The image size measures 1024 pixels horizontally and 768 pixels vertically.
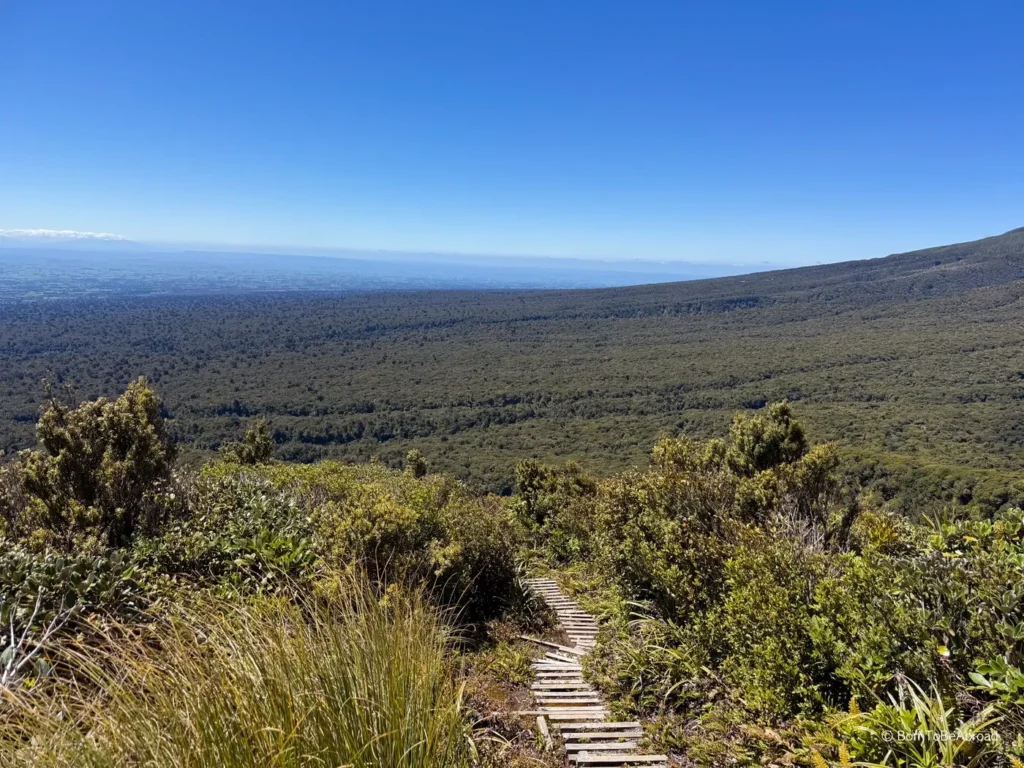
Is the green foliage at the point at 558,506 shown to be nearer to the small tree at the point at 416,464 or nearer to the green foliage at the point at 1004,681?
the small tree at the point at 416,464

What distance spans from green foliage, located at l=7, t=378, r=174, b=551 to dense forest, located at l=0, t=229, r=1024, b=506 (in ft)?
26.5

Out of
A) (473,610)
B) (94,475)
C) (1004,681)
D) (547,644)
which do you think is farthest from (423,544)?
(1004,681)

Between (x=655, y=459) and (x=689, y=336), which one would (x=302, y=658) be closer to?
(x=655, y=459)

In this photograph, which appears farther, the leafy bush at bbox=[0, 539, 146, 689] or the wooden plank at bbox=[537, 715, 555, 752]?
the wooden plank at bbox=[537, 715, 555, 752]

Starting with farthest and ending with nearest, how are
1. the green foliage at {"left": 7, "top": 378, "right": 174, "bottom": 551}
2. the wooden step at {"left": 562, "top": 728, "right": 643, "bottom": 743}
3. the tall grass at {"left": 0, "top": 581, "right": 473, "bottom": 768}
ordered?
the green foliage at {"left": 7, "top": 378, "right": 174, "bottom": 551}, the wooden step at {"left": 562, "top": 728, "right": 643, "bottom": 743}, the tall grass at {"left": 0, "top": 581, "right": 473, "bottom": 768}

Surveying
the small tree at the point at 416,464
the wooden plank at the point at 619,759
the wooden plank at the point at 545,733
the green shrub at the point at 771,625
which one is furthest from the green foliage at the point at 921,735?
the small tree at the point at 416,464

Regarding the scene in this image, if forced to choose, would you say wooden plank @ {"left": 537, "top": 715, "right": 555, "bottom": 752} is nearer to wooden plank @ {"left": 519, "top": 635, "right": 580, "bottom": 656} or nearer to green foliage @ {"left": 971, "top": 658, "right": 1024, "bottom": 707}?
wooden plank @ {"left": 519, "top": 635, "right": 580, "bottom": 656}

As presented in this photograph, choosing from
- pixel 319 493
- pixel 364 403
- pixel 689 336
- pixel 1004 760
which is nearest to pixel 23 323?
pixel 364 403

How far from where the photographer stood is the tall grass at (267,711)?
4.55 ft

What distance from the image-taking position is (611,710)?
3588mm

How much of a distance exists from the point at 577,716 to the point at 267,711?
259 centimetres

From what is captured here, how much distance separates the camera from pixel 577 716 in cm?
350

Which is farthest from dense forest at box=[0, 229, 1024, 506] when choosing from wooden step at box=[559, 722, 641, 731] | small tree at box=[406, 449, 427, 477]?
wooden step at box=[559, 722, 641, 731]

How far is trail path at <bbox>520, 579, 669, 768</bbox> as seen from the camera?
2.99m
